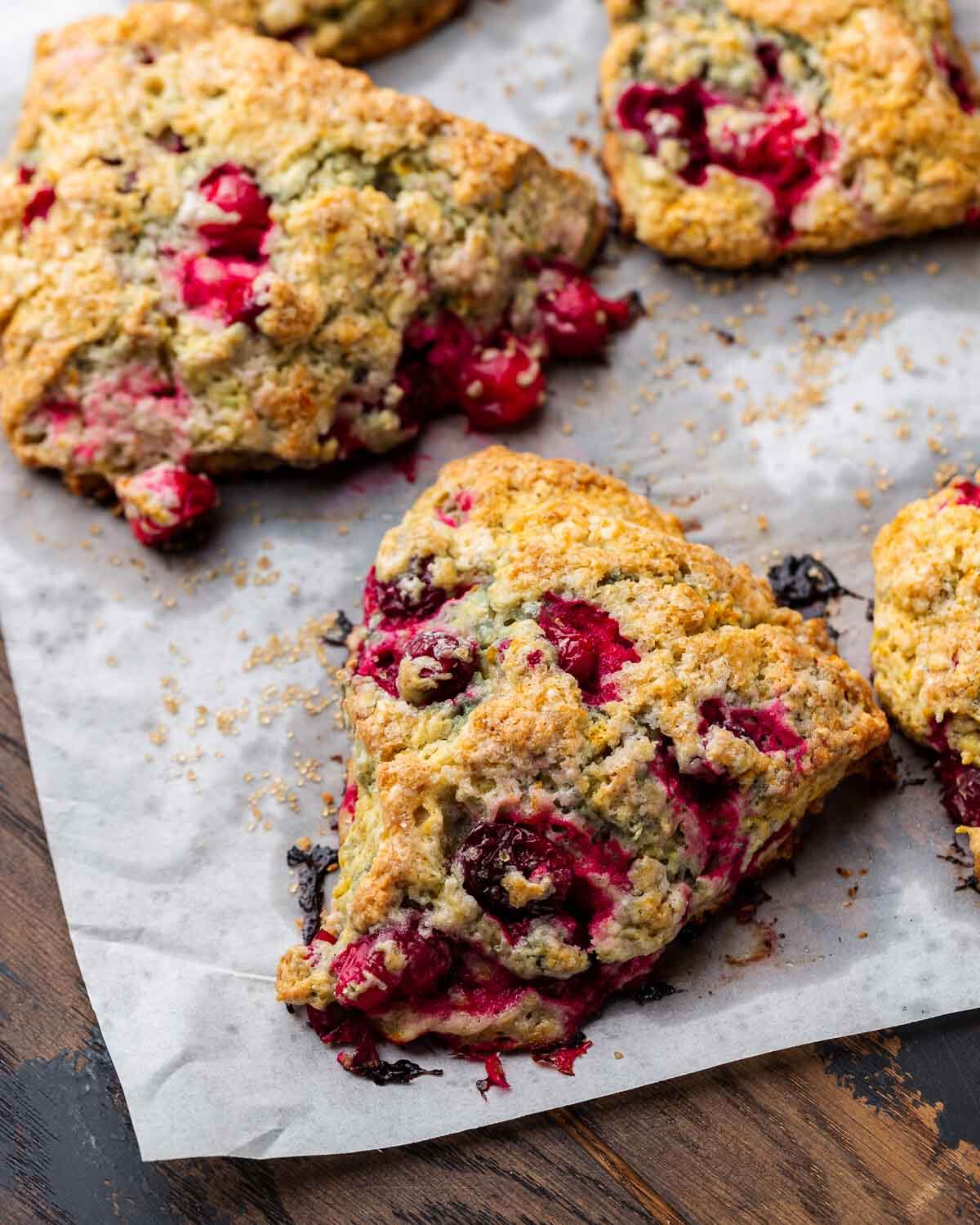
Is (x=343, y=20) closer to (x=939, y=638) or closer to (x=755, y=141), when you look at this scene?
(x=755, y=141)

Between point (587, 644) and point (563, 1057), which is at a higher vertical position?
point (587, 644)

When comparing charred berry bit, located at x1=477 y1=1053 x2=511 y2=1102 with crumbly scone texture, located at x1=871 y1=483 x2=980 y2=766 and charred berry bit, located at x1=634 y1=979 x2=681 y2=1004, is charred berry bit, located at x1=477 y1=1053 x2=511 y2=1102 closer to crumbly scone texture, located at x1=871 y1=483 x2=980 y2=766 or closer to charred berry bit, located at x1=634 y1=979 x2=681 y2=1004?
charred berry bit, located at x1=634 y1=979 x2=681 y2=1004

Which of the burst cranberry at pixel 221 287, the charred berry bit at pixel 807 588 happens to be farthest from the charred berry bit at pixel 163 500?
the charred berry bit at pixel 807 588

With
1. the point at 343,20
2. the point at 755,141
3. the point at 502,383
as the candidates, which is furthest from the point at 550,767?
the point at 343,20

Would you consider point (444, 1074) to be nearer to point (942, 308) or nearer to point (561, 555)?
point (561, 555)

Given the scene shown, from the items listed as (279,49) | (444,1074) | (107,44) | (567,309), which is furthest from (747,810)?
(107,44)
